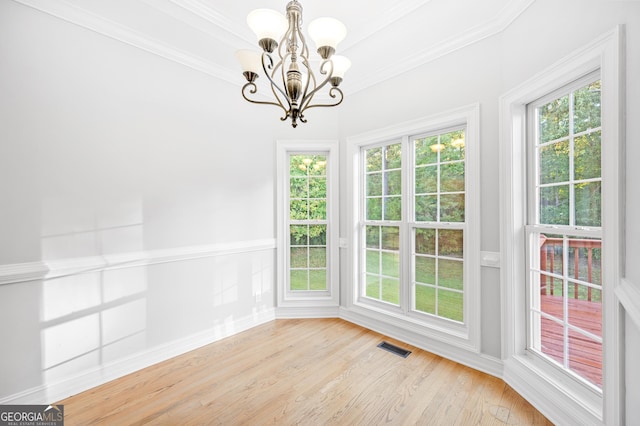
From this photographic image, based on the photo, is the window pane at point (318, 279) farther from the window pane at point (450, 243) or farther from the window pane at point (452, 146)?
the window pane at point (452, 146)

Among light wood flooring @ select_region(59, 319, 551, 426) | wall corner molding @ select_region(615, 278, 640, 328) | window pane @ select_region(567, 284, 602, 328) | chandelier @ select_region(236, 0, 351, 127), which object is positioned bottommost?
light wood flooring @ select_region(59, 319, 551, 426)

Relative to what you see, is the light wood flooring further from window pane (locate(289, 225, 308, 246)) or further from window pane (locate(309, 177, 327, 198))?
window pane (locate(309, 177, 327, 198))

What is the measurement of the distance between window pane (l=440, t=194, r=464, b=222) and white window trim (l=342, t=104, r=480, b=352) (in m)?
0.11

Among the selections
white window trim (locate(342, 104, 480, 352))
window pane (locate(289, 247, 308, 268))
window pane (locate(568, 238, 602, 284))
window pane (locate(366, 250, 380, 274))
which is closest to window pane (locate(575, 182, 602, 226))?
window pane (locate(568, 238, 602, 284))

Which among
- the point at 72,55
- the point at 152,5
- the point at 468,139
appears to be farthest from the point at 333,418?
the point at 152,5

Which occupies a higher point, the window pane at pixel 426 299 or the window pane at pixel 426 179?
the window pane at pixel 426 179

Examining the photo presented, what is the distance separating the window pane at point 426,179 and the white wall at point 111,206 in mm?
1849

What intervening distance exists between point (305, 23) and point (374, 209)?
210 centimetres

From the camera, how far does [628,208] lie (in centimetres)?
132

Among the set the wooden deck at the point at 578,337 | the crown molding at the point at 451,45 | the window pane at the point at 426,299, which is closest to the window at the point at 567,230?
the wooden deck at the point at 578,337

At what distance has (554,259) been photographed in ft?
6.27

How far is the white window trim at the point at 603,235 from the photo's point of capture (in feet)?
4.43

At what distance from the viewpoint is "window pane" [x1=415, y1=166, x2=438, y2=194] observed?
2742mm

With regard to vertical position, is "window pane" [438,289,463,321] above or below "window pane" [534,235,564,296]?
below
